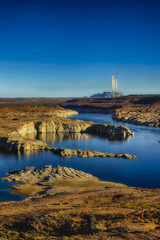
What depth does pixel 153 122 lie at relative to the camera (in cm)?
7488

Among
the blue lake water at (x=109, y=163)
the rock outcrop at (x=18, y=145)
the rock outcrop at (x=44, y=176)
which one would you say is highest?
the rock outcrop at (x=18, y=145)

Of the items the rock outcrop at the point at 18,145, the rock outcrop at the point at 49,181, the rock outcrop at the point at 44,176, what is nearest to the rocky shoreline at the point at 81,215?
the rock outcrop at the point at 49,181

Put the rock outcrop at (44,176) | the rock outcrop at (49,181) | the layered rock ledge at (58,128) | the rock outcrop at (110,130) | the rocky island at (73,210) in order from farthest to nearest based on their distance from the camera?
the rock outcrop at (110,130) < the layered rock ledge at (58,128) < the rock outcrop at (44,176) < the rock outcrop at (49,181) < the rocky island at (73,210)

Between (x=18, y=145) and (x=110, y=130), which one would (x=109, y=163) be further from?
(x=110, y=130)

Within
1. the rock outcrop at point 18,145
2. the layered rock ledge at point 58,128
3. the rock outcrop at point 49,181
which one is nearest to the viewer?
the rock outcrop at point 49,181

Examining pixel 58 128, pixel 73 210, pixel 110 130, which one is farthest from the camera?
pixel 58 128

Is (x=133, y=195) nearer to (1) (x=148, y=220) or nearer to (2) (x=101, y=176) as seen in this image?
(1) (x=148, y=220)

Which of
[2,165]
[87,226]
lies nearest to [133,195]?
[87,226]

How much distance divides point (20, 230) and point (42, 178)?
429 inches

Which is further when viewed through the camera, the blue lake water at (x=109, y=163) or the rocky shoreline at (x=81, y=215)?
the blue lake water at (x=109, y=163)

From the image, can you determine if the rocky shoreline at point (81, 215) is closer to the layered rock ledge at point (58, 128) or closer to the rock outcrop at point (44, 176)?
the rock outcrop at point (44, 176)

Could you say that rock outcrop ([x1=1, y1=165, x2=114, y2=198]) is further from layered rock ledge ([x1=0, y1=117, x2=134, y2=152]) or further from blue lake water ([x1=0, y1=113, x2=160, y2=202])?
layered rock ledge ([x1=0, y1=117, x2=134, y2=152])

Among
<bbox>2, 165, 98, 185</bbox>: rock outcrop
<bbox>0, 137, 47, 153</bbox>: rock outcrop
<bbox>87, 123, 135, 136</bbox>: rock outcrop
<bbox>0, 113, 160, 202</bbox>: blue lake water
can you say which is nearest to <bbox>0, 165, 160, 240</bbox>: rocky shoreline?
<bbox>2, 165, 98, 185</bbox>: rock outcrop

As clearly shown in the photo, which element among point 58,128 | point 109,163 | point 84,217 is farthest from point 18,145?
point 84,217
